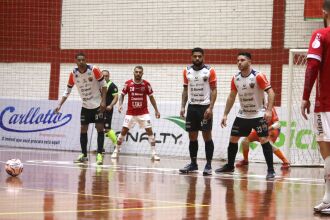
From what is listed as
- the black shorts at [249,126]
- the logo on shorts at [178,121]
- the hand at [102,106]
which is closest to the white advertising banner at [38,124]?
the logo on shorts at [178,121]

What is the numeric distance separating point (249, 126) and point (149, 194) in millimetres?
4239

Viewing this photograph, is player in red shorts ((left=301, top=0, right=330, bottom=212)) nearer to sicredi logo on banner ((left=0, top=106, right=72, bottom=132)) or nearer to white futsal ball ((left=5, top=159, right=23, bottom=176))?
white futsal ball ((left=5, top=159, right=23, bottom=176))

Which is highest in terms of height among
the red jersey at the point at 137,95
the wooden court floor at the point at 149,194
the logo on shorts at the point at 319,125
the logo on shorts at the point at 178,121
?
the red jersey at the point at 137,95

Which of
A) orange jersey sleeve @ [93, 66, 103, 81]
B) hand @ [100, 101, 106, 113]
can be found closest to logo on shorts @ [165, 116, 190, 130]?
orange jersey sleeve @ [93, 66, 103, 81]

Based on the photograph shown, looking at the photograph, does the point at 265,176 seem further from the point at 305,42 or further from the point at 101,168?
the point at 305,42

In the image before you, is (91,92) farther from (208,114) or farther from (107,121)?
(107,121)

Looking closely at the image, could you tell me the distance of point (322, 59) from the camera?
28.0ft

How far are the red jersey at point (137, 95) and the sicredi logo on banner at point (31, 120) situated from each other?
14.3 feet

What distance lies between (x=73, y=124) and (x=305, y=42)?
6.96 m

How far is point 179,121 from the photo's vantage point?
69.2 feet

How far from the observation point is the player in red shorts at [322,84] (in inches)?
332

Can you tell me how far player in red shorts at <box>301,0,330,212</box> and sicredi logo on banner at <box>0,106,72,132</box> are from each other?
15.2m

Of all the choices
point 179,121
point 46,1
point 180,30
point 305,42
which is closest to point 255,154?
point 179,121

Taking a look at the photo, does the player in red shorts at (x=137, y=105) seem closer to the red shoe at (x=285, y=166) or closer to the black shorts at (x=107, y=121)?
the black shorts at (x=107, y=121)
